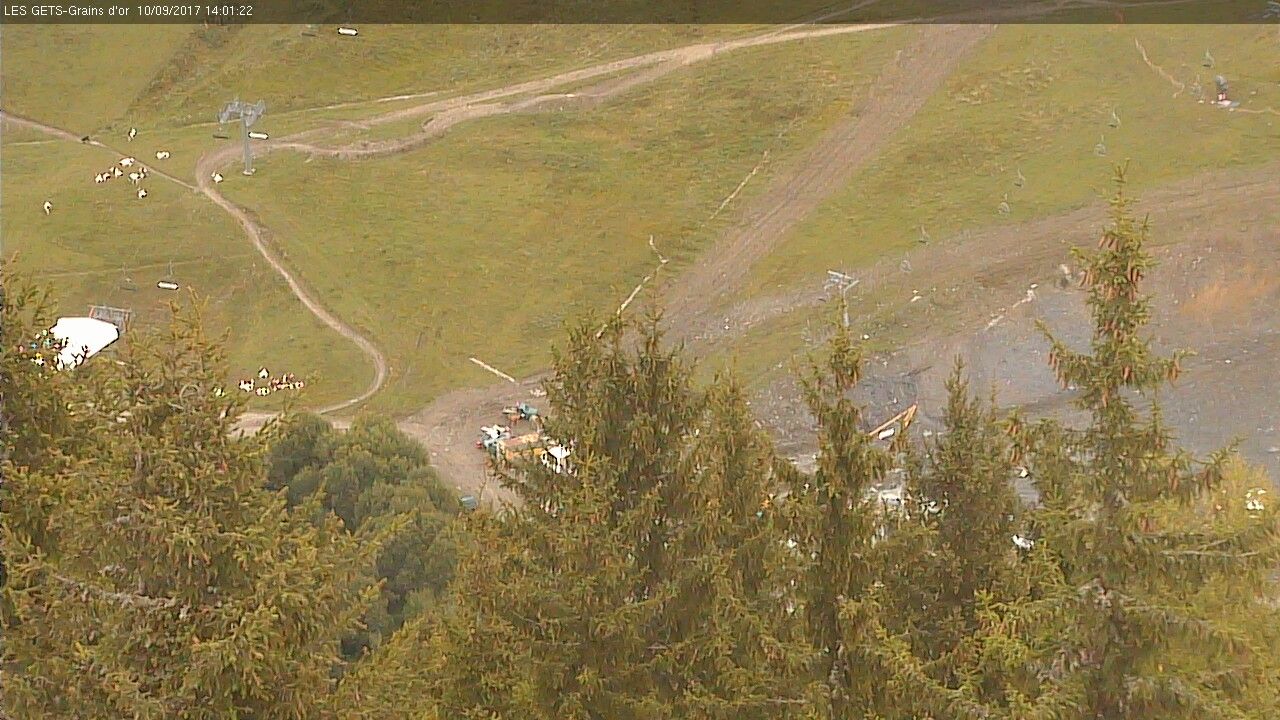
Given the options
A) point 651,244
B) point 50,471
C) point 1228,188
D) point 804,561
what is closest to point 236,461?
point 50,471

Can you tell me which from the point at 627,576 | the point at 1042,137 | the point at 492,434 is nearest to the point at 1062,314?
the point at 1042,137

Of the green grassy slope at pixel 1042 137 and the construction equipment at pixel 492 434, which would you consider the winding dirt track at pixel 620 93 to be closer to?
the construction equipment at pixel 492 434

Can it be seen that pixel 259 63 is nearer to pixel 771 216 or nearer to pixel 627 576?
pixel 771 216

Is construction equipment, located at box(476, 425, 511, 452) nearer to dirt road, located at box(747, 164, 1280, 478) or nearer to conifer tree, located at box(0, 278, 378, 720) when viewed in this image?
dirt road, located at box(747, 164, 1280, 478)

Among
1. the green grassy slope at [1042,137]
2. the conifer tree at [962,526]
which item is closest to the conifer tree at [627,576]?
the conifer tree at [962,526]

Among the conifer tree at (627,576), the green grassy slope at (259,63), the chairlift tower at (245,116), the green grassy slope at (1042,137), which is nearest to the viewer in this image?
the conifer tree at (627,576)

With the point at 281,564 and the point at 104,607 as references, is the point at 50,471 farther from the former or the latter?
the point at 281,564
